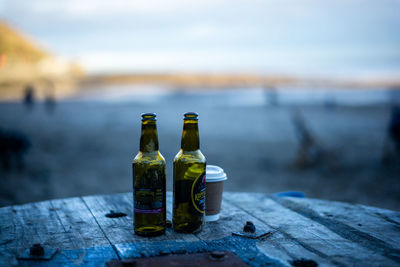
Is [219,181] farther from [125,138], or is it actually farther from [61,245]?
[125,138]

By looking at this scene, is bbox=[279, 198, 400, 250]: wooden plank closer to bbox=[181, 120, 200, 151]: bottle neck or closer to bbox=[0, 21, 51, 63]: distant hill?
bbox=[181, 120, 200, 151]: bottle neck

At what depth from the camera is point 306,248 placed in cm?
165

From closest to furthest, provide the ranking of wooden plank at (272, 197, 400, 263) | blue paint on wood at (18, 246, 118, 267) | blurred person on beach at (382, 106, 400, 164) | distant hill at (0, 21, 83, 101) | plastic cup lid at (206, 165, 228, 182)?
blue paint on wood at (18, 246, 118, 267) → wooden plank at (272, 197, 400, 263) → plastic cup lid at (206, 165, 228, 182) → blurred person on beach at (382, 106, 400, 164) → distant hill at (0, 21, 83, 101)

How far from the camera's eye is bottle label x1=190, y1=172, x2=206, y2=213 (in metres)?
1.75

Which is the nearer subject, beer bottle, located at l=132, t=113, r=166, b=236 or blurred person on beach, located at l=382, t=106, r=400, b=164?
beer bottle, located at l=132, t=113, r=166, b=236

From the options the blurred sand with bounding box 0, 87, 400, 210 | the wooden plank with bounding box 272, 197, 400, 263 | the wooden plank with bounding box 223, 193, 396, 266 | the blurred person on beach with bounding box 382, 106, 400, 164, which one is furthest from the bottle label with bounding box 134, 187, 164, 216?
the blurred person on beach with bounding box 382, 106, 400, 164

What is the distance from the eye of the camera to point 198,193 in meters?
1.76

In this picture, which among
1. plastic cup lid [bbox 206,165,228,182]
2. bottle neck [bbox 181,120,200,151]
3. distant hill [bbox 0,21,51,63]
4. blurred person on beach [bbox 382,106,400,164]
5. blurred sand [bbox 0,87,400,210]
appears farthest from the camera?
distant hill [bbox 0,21,51,63]

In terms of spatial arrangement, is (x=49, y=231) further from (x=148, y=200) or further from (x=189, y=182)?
(x=189, y=182)

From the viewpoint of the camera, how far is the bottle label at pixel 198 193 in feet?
5.74

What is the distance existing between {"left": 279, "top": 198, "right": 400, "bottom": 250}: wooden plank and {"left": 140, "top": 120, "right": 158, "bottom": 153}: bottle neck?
108 centimetres

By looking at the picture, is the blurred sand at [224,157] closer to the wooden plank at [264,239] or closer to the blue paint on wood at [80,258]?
the blue paint on wood at [80,258]

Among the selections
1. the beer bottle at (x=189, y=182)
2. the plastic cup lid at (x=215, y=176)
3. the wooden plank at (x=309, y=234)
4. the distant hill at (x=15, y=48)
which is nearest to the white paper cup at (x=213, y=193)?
the plastic cup lid at (x=215, y=176)

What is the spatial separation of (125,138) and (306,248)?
10.5m
